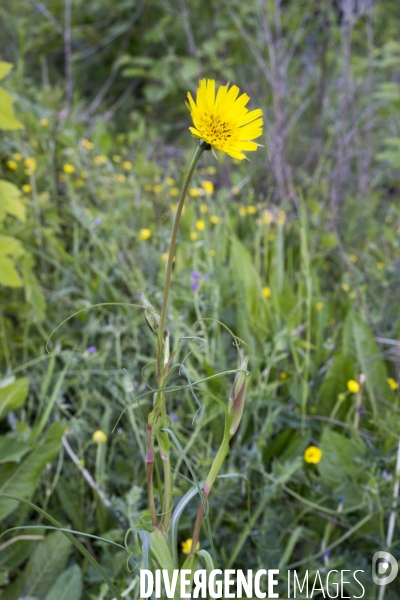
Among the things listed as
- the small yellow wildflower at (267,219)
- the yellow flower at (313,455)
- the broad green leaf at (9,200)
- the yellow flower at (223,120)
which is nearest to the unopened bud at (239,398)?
the yellow flower at (223,120)

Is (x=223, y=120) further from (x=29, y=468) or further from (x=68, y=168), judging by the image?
(x=68, y=168)

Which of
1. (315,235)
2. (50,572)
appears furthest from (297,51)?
(50,572)

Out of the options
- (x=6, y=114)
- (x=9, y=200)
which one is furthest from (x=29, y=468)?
(x=6, y=114)

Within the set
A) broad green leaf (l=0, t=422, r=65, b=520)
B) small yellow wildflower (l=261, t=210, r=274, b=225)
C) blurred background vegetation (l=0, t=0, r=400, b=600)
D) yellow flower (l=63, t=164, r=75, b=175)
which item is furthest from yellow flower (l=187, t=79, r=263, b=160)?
yellow flower (l=63, t=164, r=75, b=175)

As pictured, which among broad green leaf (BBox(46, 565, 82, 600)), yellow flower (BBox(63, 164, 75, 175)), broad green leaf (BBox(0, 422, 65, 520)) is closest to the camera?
broad green leaf (BBox(46, 565, 82, 600))

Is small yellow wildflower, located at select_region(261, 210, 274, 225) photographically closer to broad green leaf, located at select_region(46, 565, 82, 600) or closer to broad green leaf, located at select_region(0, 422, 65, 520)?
broad green leaf, located at select_region(0, 422, 65, 520)

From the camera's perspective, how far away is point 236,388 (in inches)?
22.8

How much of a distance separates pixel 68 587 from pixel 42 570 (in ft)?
0.28

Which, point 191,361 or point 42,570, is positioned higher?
point 191,361

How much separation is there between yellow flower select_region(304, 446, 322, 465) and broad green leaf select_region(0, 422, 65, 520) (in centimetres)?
47

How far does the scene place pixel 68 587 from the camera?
878 mm

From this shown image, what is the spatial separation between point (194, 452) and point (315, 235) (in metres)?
0.93

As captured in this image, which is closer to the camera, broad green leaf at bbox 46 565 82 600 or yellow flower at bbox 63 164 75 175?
broad green leaf at bbox 46 565 82 600

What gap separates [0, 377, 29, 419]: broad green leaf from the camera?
103 centimetres
